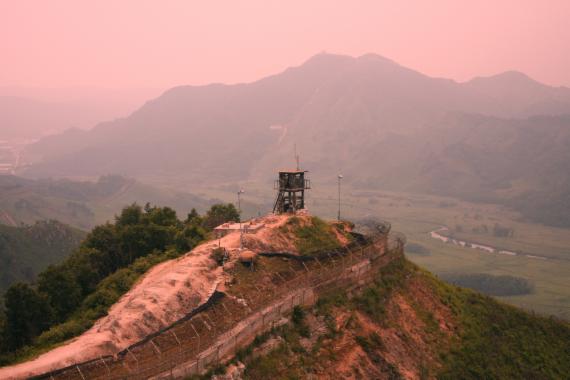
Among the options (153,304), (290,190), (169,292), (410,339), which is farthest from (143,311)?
(290,190)

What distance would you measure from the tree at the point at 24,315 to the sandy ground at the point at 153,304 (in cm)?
589

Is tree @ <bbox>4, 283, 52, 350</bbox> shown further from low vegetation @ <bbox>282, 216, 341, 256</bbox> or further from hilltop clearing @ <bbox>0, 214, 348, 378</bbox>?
low vegetation @ <bbox>282, 216, 341, 256</bbox>

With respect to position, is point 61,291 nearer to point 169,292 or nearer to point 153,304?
point 169,292

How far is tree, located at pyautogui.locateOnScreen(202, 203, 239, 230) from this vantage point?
6794cm

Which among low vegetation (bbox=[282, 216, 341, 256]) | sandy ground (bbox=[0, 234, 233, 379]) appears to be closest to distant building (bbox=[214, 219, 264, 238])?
low vegetation (bbox=[282, 216, 341, 256])

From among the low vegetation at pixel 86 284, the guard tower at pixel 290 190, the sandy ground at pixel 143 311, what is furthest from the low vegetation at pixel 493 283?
the sandy ground at pixel 143 311

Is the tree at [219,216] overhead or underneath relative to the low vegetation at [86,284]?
overhead

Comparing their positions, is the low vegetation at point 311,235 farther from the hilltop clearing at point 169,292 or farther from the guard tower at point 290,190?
the guard tower at point 290,190

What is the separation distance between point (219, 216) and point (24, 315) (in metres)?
32.2

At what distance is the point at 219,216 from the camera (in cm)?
7081

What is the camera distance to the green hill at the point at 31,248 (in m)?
120

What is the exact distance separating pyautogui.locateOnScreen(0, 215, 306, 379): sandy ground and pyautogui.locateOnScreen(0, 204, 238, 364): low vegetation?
1639 millimetres

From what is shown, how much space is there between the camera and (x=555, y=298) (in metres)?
174

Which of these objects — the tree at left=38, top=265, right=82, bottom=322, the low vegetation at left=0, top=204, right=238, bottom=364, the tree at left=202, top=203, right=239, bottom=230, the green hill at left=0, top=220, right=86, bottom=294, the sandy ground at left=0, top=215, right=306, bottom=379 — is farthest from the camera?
the green hill at left=0, top=220, right=86, bottom=294
